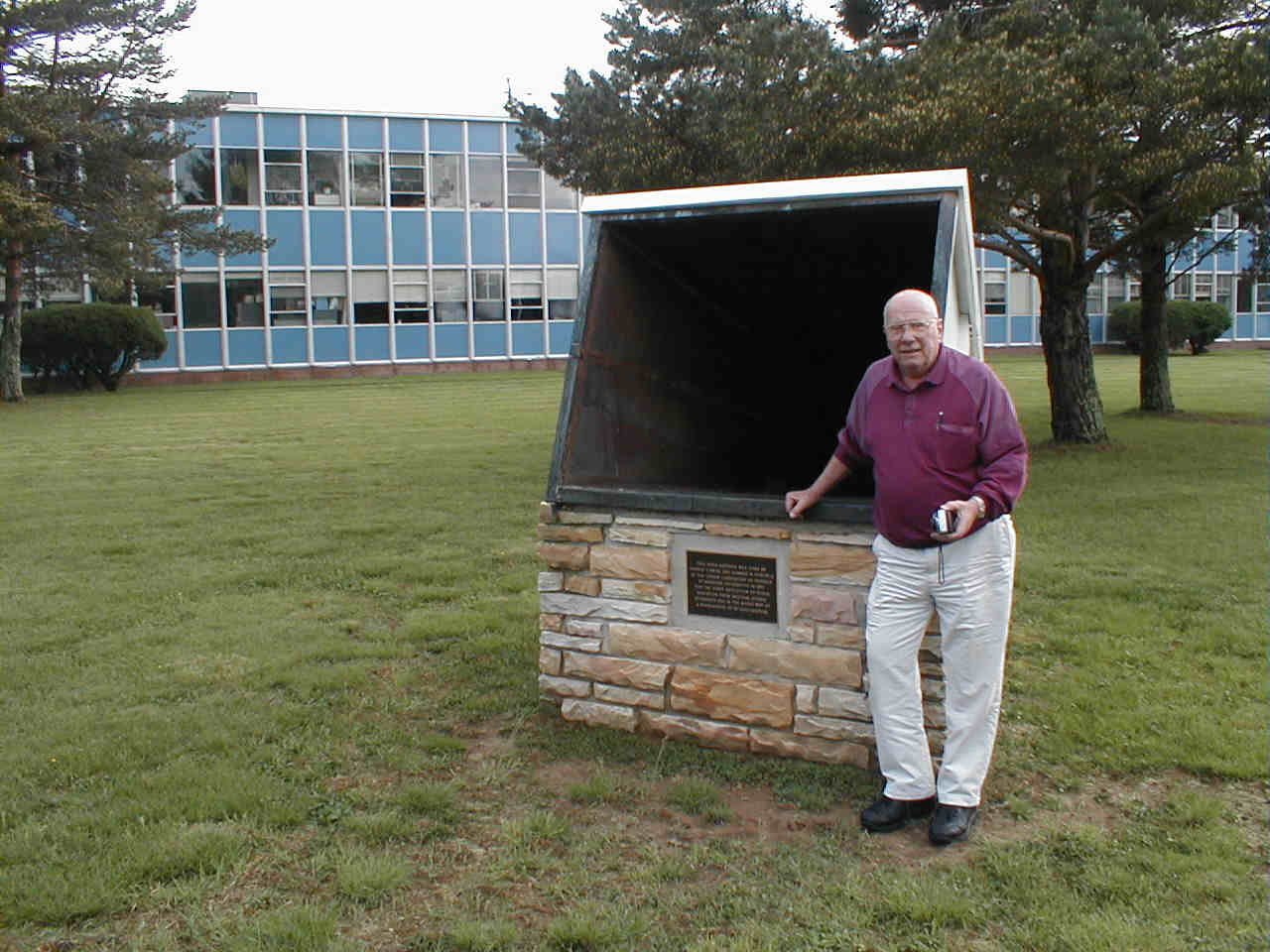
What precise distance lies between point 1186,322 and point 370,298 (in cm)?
2692

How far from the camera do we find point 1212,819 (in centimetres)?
425

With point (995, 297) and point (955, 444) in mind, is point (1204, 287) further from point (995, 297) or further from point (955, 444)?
point (955, 444)

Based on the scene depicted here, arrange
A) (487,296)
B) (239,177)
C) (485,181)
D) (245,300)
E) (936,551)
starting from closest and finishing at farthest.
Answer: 1. (936,551)
2. (239,177)
3. (245,300)
4. (485,181)
5. (487,296)

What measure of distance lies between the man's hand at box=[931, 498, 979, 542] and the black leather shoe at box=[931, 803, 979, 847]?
3.32 ft

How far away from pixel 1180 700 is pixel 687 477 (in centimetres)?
276

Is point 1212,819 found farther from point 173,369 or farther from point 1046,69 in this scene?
point 173,369

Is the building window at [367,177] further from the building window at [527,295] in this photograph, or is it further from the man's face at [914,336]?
the man's face at [914,336]

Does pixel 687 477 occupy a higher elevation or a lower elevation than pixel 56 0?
lower

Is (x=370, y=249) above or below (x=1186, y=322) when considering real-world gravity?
above

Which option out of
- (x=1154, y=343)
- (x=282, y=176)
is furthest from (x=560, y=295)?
(x=1154, y=343)

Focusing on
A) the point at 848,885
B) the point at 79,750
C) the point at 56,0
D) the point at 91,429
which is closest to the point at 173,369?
the point at 56,0

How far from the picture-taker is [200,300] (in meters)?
34.5

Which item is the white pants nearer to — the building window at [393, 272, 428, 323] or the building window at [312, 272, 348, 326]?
the building window at [312, 272, 348, 326]

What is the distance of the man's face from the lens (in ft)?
13.2
